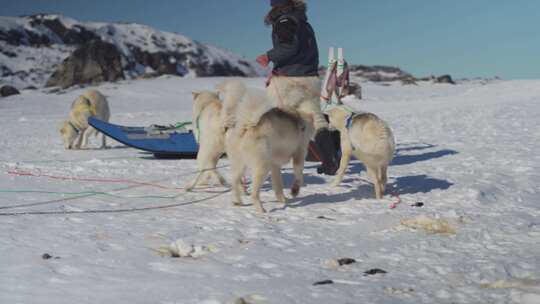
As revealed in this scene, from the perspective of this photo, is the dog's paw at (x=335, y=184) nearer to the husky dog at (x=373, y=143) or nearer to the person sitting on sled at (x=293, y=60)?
the husky dog at (x=373, y=143)

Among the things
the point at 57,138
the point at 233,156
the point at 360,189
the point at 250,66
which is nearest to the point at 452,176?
the point at 360,189

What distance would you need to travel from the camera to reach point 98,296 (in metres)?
2.44

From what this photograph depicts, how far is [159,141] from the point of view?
822 centimetres

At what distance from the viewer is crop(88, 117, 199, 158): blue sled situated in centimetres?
814

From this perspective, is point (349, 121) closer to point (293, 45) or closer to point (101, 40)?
point (293, 45)

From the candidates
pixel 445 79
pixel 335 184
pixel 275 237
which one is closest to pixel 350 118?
pixel 335 184

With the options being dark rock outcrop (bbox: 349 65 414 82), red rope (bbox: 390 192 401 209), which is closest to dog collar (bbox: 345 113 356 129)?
red rope (bbox: 390 192 401 209)

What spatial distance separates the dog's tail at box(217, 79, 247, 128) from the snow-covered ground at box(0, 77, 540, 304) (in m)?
0.76

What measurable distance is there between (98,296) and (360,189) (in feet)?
12.3

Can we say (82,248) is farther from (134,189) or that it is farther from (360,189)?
(360,189)

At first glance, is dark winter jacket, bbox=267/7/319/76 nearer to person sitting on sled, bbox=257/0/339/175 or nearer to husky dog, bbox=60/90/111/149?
person sitting on sled, bbox=257/0/339/175

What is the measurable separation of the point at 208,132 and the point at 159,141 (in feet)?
10.2

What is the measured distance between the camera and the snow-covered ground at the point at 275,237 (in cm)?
258

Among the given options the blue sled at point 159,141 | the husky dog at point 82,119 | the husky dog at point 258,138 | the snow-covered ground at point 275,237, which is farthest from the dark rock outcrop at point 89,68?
the husky dog at point 258,138
